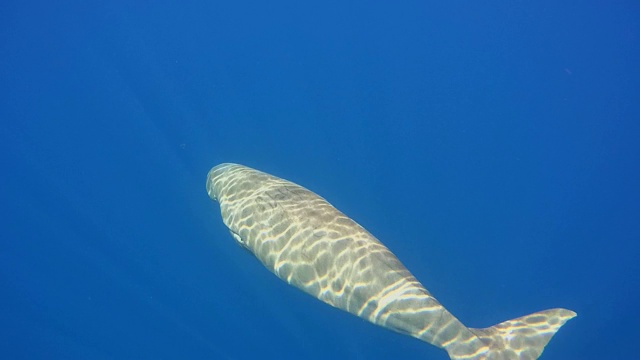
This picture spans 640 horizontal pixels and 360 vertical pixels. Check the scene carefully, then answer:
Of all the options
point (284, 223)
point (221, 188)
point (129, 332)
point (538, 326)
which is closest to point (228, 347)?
point (129, 332)

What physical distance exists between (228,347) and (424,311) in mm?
7692

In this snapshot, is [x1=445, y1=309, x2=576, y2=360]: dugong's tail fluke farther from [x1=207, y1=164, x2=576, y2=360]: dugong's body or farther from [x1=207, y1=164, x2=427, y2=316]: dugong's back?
[x1=207, y1=164, x2=427, y2=316]: dugong's back

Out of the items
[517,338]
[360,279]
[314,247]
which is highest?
[314,247]

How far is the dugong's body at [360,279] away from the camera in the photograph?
625cm

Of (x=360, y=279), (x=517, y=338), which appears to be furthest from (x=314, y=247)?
(x=517, y=338)

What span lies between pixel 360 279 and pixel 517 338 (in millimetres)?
2477

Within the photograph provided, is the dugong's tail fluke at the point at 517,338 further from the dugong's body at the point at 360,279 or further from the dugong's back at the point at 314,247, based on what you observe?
the dugong's back at the point at 314,247

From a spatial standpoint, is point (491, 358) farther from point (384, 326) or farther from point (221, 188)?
point (221, 188)

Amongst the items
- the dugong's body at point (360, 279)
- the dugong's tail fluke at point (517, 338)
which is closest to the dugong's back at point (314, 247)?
the dugong's body at point (360, 279)

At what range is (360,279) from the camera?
6527 mm

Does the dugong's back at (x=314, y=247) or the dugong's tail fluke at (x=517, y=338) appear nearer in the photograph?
the dugong's tail fluke at (x=517, y=338)

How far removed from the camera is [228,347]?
40.1ft

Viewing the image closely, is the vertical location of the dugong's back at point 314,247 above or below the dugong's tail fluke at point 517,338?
above

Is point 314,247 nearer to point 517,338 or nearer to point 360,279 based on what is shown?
point 360,279
